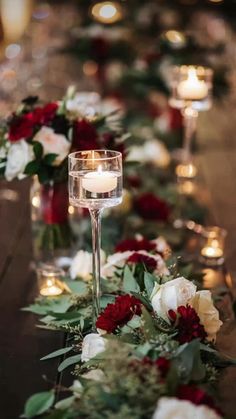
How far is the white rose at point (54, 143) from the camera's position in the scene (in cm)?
215

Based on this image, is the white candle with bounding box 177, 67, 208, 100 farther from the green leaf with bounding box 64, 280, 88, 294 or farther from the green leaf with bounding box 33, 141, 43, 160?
the green leaf with bounding box 64, 280, 88, 294

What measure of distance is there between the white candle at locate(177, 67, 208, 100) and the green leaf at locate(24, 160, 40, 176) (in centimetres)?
105

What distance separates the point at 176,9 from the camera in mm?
6609

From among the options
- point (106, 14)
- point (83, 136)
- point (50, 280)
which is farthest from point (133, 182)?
point (106, 14)

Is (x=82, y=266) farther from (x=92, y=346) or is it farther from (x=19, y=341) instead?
(x=92, y=346)

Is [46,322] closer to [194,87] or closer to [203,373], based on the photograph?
[203,373]

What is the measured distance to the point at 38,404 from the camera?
1406 millimetres

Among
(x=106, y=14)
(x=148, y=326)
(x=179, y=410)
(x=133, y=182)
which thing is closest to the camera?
(x=179, y=410)

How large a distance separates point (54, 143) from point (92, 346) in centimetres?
74

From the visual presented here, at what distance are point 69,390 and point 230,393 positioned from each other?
305 mm

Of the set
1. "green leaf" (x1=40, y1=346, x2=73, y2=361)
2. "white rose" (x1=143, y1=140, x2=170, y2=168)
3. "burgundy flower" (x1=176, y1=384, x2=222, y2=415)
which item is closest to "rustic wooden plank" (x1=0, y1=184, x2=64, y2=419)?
"green leaf" (x1=40, y1=346, x2=73, y2=361)

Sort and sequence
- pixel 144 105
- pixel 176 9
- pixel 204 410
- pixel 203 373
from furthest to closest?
pixel 176 9 → pixel 144 105 → pixel 203 373 → pixel 204 410

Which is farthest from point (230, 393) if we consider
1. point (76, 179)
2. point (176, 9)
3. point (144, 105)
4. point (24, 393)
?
point (176, 9)

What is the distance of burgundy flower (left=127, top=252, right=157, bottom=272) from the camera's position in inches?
76.4
